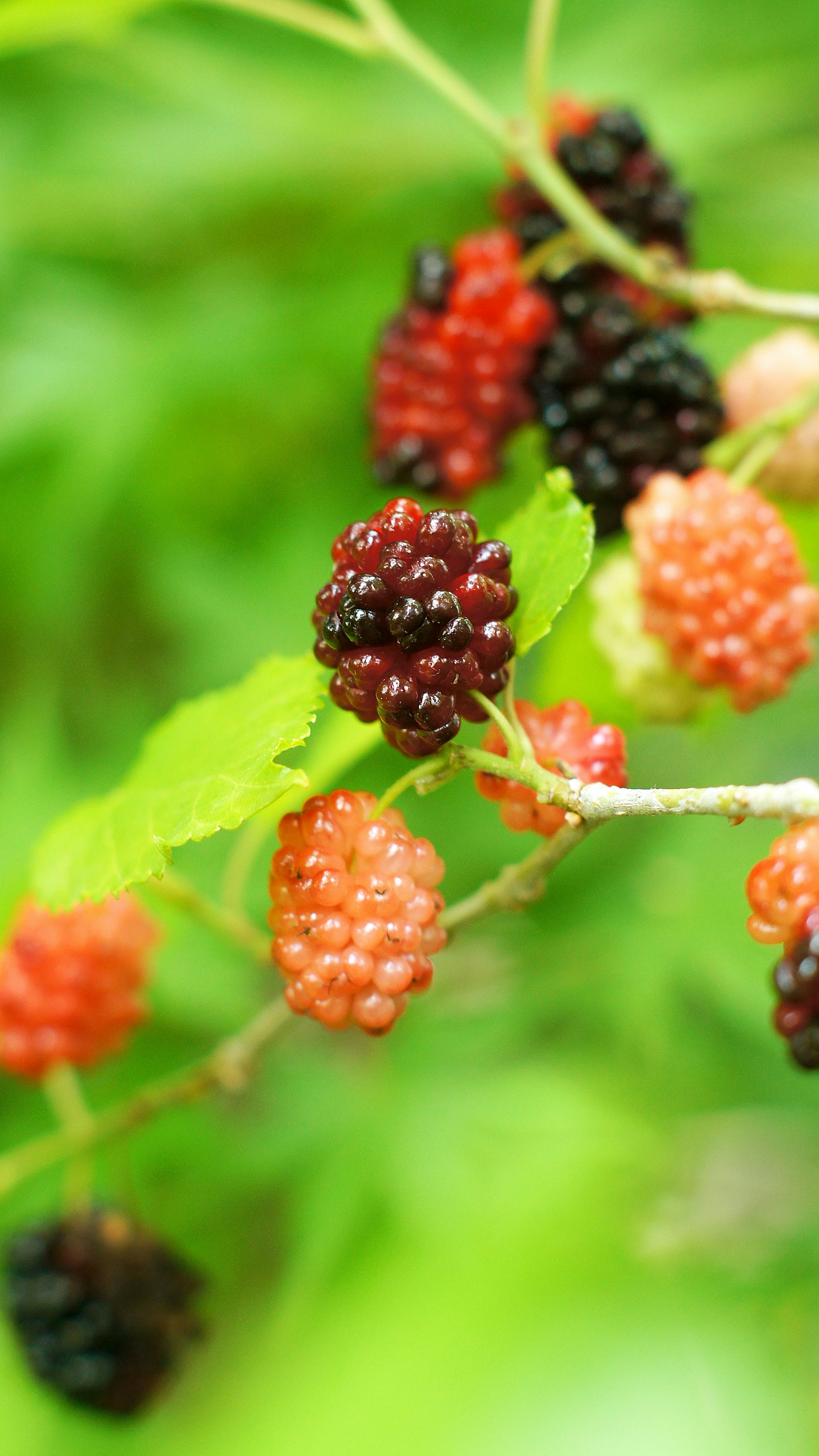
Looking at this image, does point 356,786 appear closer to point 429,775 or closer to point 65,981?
point 65,981

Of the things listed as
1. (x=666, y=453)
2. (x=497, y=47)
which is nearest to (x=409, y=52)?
(x=666, y=453)

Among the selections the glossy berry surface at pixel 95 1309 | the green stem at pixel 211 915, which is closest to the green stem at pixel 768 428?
the green stem at pixel 211 915

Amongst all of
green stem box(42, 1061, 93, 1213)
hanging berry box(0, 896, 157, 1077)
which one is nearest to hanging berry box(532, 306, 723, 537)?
hanging berry box(0, 896, 157, 1077)

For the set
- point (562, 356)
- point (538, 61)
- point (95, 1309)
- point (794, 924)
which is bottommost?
point (95, 1309)

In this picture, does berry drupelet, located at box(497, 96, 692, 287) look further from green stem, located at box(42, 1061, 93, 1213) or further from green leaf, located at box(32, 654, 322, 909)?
green stem, located at box(42, 1061, 93, 1213)

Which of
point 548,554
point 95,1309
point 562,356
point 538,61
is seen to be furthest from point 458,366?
point 95,1309

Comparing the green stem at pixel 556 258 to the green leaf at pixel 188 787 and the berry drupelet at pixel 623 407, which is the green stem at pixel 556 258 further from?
the green leaf at pixel 188 787
